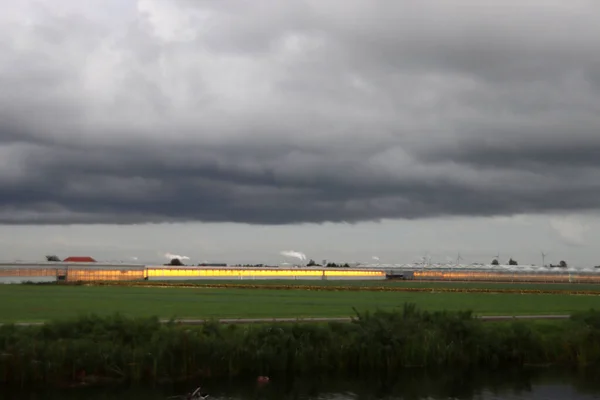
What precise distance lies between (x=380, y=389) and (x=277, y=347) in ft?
22.5

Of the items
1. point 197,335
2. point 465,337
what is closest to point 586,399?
point 465,337

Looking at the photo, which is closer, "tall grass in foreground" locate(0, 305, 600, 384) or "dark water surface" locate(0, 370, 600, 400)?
"dark water surface" locate(0, 370, 600, 400)

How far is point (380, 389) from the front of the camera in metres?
37.4

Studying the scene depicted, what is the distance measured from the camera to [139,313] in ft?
193

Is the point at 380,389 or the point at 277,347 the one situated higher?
the point at 277,347

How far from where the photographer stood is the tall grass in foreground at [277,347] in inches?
1457

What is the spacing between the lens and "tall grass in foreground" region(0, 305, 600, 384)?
121ft

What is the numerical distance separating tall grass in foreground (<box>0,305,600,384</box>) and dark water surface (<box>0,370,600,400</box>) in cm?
158

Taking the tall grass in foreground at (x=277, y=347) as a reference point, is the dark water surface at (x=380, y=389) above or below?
below

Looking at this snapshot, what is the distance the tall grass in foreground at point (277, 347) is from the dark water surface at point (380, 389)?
1582 millimetres

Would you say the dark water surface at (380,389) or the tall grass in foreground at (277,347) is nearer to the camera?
the dark water surface at (380,389)

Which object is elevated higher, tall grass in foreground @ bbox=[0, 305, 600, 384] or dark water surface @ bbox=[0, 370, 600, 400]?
tall grass in foreground @ bbox=[0, 305, 600, 384]

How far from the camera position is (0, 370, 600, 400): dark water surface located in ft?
114

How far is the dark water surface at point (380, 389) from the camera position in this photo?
3484cm
